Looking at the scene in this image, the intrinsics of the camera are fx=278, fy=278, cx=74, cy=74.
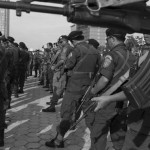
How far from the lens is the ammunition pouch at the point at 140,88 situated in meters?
2.04

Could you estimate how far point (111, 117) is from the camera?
3.18 m

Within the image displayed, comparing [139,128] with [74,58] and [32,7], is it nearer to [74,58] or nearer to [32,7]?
[32,7]

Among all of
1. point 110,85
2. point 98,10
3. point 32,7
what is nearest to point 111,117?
point 110,85

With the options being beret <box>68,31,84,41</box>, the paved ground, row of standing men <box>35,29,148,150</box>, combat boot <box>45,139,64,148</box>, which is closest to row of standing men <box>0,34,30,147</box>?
the paved ground

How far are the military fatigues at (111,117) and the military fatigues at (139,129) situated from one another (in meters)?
0.68

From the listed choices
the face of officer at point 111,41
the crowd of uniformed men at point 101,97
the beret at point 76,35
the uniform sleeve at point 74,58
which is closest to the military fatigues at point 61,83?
the crowd of uniformed men at point 101,97

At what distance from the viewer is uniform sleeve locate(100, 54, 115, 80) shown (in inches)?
117

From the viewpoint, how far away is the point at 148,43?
244 centimetres

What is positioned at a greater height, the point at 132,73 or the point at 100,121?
the point at 132,73

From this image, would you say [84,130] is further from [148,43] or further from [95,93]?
[148,43]

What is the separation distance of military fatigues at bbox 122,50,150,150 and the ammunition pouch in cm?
30

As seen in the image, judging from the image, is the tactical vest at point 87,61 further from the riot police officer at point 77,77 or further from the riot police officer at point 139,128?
the riot police officer at point 139,128

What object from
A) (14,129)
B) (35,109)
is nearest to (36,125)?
(14,129)

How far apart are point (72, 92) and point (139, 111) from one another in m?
1.65
